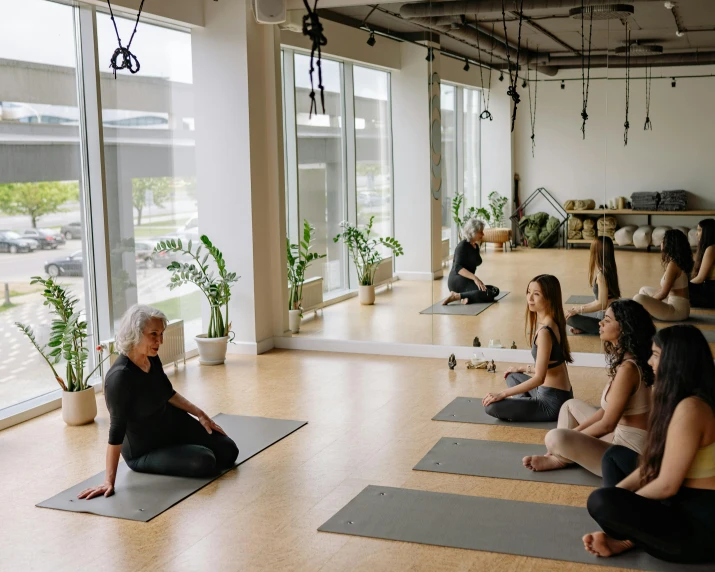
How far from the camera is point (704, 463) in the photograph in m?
3.08

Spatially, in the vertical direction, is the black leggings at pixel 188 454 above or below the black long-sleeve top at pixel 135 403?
below

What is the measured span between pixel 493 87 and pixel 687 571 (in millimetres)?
4604

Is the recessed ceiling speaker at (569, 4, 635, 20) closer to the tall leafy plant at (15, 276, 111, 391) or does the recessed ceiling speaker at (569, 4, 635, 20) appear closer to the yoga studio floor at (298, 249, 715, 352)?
the yoga studio floor at (298, 249, 715, 352)

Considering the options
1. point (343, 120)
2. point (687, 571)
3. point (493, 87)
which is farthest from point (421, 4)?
point (687, 571)

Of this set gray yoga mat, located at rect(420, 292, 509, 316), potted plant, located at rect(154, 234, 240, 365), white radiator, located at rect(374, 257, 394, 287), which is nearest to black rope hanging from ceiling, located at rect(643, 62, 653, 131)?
gray yoga mat, located at rect(420, 292, 509, 316)

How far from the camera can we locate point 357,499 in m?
4.11

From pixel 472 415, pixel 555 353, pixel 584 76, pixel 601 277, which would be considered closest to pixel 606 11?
pixel 584 76

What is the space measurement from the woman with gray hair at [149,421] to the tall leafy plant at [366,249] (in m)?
3.42

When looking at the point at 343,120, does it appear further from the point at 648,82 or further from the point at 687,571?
the point at 687,571

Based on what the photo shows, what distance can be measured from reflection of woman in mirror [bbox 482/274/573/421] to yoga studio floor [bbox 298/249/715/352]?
170 cm

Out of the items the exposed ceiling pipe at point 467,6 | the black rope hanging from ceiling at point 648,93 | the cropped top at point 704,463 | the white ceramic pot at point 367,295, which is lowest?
the cropped top at point 704,463

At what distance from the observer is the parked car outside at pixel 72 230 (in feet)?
19.5

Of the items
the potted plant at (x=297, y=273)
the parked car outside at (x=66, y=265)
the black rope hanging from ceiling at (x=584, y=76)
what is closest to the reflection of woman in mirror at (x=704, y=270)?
the black rope hanging from ceiling at (x=584, y=76)

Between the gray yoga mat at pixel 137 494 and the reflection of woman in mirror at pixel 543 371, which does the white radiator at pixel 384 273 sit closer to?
the reflection of woman in mirror at pixel 543 371
